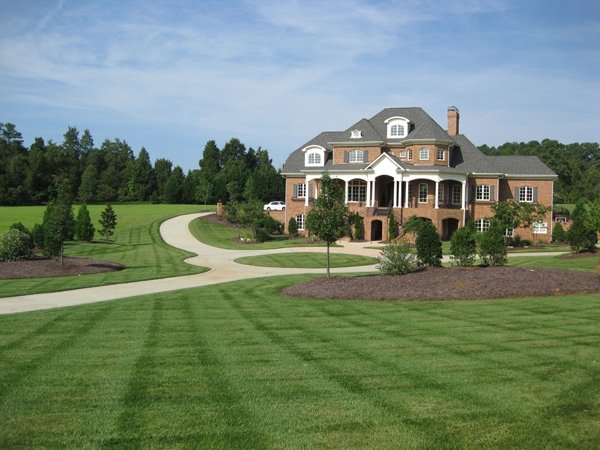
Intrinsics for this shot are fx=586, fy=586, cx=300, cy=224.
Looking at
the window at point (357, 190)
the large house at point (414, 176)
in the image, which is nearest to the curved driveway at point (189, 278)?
the large house at point (414, 176)

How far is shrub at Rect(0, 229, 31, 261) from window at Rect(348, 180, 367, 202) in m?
27.6

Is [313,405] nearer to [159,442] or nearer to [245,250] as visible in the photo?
[159,442]

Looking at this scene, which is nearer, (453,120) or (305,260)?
(305,260)

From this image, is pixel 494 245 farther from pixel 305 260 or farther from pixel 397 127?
pixel 397 127

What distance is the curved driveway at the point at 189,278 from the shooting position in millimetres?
16859

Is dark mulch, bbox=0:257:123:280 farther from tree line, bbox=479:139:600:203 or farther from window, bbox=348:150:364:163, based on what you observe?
tree line, bbox=479:139:600:203

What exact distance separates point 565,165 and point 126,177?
238 feet

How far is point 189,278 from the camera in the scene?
23.3m

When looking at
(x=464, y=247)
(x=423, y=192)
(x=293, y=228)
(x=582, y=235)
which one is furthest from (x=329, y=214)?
(x=423, y=192)

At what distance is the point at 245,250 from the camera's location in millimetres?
37562

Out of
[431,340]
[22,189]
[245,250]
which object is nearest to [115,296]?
[431,340]

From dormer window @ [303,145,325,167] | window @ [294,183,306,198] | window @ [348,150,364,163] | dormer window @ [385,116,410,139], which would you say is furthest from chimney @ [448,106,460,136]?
window @ [294,183,306,198]

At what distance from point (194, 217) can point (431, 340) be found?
51557mm

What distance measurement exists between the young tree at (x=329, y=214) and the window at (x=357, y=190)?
28.5 m
